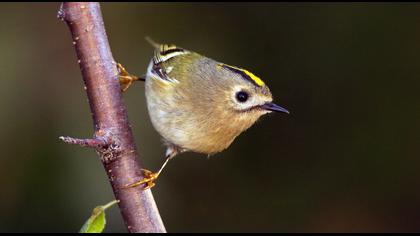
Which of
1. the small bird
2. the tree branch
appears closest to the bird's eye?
the small bird

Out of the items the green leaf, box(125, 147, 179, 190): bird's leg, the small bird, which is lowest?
the green leaf

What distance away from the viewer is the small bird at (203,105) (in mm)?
2506

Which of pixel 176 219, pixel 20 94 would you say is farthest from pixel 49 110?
pixel 176 219

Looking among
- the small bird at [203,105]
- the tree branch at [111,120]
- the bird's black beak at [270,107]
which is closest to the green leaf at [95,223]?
the tree branch at [111,120]

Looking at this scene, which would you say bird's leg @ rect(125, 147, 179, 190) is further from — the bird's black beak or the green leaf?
the bird's black beak

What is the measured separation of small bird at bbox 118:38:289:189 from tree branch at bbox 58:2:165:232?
2.29ft

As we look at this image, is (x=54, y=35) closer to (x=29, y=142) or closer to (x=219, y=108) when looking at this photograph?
(x=29, y=142)

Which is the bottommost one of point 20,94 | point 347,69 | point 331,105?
point 20,94

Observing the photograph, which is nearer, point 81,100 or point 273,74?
point 81,100

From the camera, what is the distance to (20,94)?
3.36 meters

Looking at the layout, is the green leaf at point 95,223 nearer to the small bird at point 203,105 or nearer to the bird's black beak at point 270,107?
the small bird at point 203,105

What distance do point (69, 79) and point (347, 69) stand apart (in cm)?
172

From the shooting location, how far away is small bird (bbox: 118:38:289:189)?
2.51 meters

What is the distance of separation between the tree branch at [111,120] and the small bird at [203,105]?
2.29 feet
